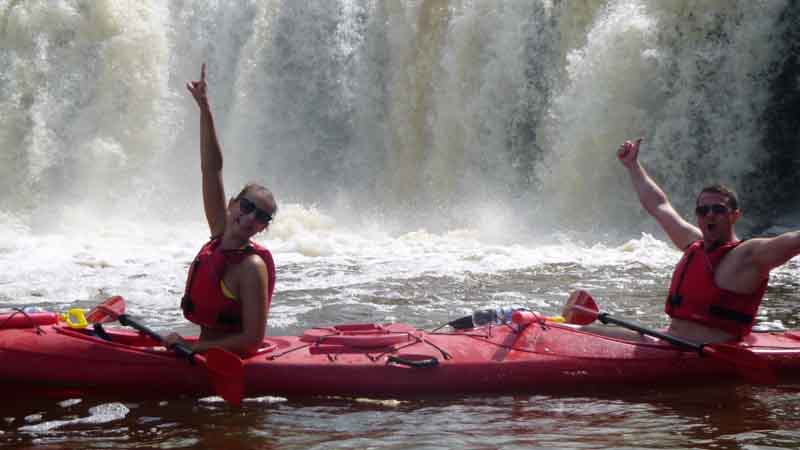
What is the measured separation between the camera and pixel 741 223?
487 inches

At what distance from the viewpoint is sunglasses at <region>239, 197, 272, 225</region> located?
12.8 ft

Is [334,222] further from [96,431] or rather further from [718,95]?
[96,431]

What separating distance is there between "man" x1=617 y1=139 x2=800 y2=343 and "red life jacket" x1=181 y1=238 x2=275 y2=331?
1699 millimetres

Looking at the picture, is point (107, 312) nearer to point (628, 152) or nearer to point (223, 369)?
point (223, 369)

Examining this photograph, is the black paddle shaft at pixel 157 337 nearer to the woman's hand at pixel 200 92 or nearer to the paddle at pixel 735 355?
the woman's hand at pixel 200 92

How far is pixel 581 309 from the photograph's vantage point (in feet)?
15.3

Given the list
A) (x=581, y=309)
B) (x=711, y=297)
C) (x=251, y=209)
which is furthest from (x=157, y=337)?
(x=711, y=297)

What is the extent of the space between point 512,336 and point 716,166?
29.0ft

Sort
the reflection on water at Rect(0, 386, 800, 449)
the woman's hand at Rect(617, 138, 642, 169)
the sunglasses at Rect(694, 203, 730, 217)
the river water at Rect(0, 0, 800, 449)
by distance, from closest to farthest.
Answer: the reflection on water at Rect(0, 386, 800, 449) < the river water at Rect(0, 0, 800, 449) < the sunglasses at Rect(694, 203, 730, 217) < the woman's hand at Rect(617, 138, 642, 169)

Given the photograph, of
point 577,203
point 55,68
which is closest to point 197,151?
point 55,68

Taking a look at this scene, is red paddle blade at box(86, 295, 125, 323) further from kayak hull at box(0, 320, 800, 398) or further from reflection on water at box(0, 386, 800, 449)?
reflection on water at box(0, 386, 800, 449)

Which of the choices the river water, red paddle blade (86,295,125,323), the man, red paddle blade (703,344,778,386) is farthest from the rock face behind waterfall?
red paddle blade (86,295,125,323)

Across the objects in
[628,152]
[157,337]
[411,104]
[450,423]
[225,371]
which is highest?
[411,104]

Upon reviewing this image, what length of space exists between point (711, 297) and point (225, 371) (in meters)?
2.01
